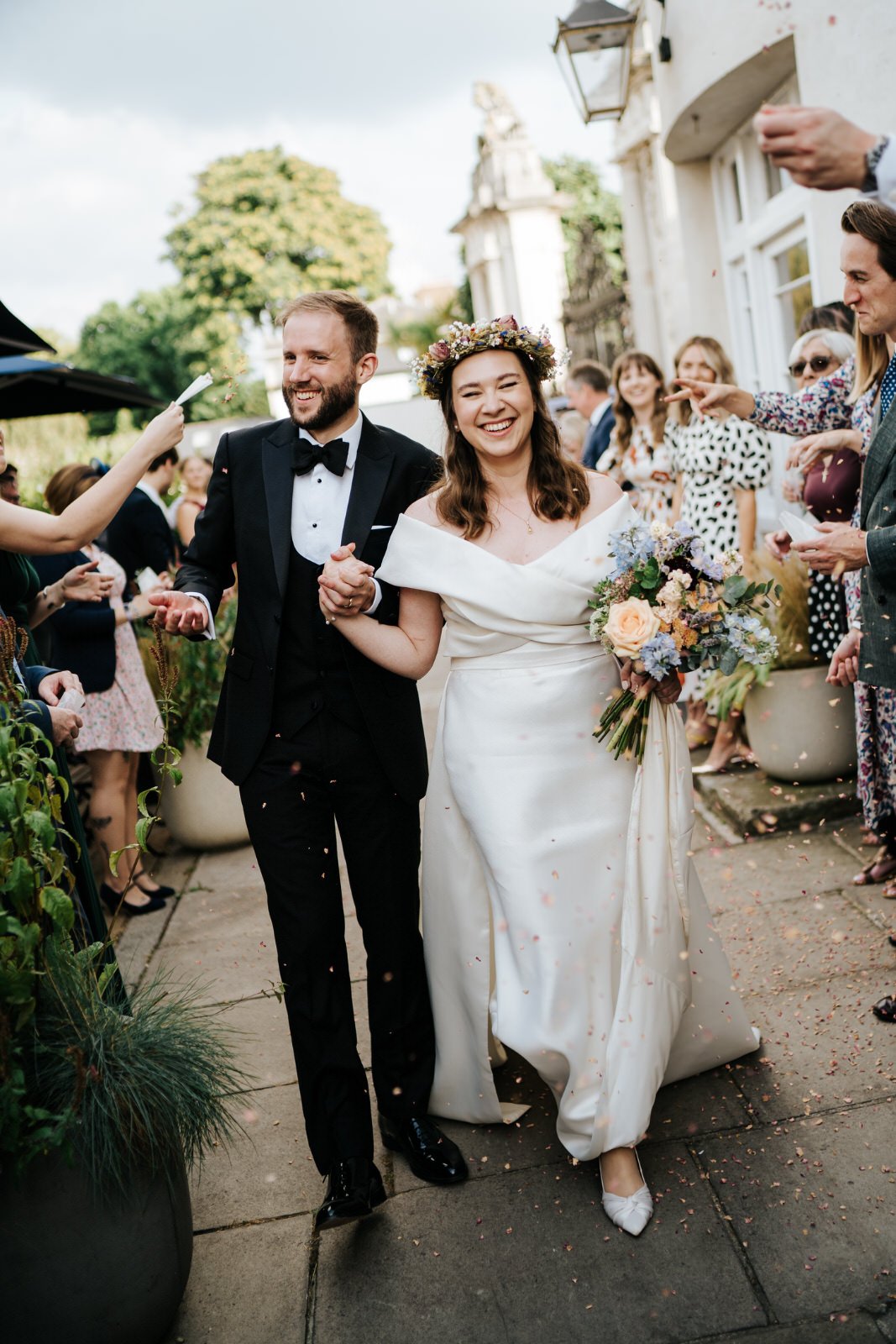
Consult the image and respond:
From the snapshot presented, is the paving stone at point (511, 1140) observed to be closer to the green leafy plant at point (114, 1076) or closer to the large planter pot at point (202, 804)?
the green leafy plant at point (114, 1076)

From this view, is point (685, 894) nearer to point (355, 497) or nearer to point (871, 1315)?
point (871, 1315)

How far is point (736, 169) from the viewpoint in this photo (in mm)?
9109

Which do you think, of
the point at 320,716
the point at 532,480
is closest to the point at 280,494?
the point at 320,716

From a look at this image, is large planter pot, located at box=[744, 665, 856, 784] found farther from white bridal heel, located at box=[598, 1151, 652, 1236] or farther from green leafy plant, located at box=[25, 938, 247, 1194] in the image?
green leafy plant, located at box=[25, 938, 247, 1194]

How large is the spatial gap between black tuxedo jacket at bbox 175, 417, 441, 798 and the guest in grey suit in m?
1.18

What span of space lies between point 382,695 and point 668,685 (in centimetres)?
77

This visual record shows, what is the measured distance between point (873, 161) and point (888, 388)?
1756mm

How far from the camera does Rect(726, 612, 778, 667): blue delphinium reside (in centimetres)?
294

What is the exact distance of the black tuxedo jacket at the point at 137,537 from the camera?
239 inches

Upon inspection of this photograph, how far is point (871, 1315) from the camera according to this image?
95.3 inches

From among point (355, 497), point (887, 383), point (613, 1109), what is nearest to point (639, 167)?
point (887, 383)

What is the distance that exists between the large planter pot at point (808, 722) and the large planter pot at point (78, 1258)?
373 cm

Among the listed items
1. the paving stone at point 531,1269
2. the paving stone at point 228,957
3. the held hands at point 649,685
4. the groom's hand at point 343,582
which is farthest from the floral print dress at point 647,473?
the paving stone at point 531,1269

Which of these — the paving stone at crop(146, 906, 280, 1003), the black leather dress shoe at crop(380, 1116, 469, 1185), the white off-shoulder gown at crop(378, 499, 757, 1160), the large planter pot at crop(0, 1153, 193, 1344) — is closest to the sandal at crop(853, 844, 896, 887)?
the white off-shoulder gown at crop(378, 499, 757, 1160)
